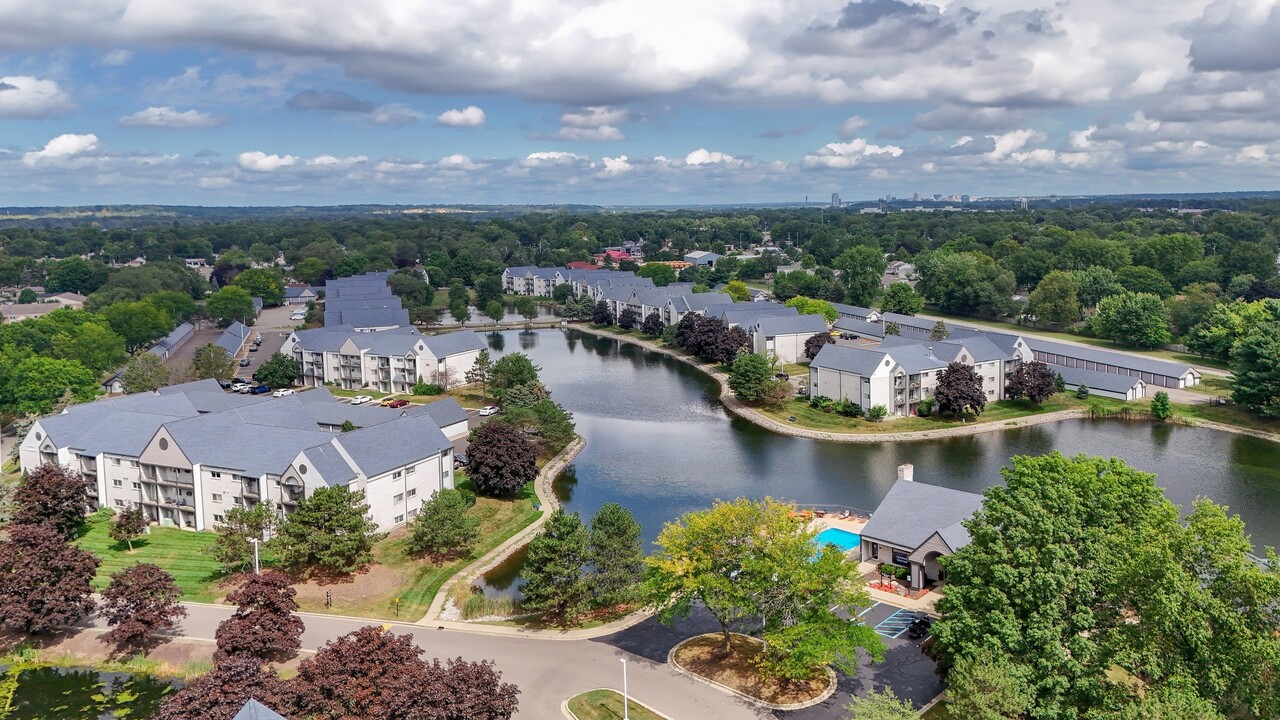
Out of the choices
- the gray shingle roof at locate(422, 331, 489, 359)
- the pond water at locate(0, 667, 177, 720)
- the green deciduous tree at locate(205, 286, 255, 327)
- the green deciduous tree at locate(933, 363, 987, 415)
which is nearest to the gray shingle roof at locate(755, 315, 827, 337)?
the green deciduous tree at locate(933, 363, 987, 415)

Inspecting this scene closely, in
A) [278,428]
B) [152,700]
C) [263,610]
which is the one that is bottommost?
[152,700]

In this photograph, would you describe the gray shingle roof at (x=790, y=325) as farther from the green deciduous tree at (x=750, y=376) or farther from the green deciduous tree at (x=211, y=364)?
the green deciduous tree at (x=211, y=364)

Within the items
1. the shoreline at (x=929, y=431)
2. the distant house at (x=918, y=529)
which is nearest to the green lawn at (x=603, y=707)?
the distant house at (x=918, y=529)

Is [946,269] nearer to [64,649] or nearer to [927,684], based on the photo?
[927,684]

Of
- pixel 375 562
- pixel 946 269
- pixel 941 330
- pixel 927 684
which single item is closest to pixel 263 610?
pixel 375 562

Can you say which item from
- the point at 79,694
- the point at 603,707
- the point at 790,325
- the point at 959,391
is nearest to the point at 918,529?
the point at 603,707

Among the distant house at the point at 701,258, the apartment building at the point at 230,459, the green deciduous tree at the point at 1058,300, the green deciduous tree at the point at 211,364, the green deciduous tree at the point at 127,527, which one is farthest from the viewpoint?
the distant house at the point at 701,258
